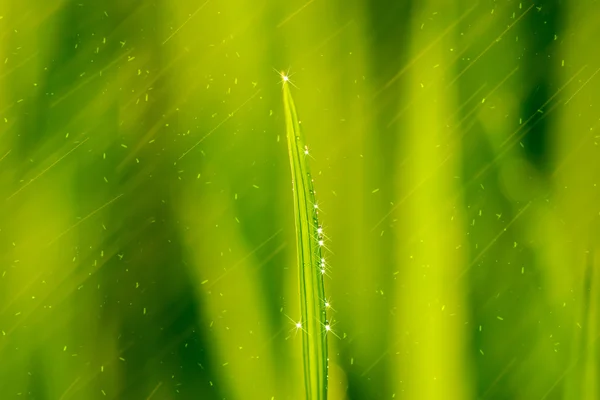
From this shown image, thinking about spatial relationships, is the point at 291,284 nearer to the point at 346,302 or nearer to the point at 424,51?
the point at 346,302

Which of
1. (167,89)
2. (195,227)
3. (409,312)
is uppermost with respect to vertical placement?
(167,89)

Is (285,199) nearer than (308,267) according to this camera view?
No

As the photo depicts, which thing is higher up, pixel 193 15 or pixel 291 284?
pixel 193 15

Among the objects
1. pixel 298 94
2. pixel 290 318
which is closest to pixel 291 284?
pixel 290 318

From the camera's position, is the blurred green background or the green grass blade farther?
the blurred green background

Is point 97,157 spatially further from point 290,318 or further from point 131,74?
point 290,318
